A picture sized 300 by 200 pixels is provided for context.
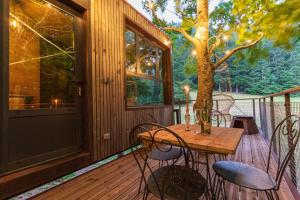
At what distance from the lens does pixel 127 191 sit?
1.72 metres

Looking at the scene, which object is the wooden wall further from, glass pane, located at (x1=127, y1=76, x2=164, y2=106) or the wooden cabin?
glass pane, located at (x1=127, y1=76, x2=164, y2=106)

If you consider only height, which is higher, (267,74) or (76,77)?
(267,74)

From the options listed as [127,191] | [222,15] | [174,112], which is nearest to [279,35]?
[222,15]

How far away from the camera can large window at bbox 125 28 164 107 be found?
3420 millimetres

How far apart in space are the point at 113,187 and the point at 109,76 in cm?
168

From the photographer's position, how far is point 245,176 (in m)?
1.18

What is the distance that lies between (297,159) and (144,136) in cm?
163

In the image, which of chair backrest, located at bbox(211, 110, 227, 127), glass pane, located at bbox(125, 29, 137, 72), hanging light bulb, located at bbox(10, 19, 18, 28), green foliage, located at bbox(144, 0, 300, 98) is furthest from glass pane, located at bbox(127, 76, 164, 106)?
hanging light bulb, located at bbox(10, 19, 18, 28)

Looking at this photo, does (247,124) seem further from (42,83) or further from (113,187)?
(42,83)

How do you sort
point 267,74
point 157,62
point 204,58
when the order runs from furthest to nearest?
point 267,74 < point 157,62 < point 204,58

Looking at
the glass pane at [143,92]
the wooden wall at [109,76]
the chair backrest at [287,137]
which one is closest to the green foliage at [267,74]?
the glass pane at [143,92]

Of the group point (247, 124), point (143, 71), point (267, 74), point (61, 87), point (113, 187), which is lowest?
point (113, 187)

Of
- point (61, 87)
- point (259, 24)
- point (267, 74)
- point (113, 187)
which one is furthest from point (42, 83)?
point (267, 74)

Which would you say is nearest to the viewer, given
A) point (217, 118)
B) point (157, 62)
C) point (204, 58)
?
point (217, 118)
